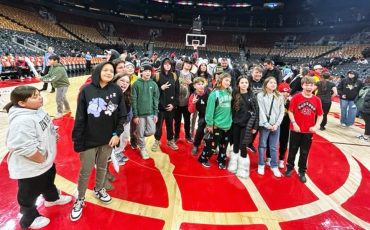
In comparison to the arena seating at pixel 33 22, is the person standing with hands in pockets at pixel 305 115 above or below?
below

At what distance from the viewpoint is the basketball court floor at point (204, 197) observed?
2555mm

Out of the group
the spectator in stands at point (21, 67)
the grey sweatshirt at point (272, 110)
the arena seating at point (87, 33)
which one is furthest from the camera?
the arena seating at point (87, 33)

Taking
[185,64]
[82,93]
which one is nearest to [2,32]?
[185,64]

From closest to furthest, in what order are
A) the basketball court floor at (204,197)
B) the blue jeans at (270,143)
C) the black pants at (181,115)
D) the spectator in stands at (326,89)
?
1. the basketball court floor at (204,197)
2. the blue jeans at (270,143)
3. the black pants at (181,115)
4. the spectator in stands at (326,89)

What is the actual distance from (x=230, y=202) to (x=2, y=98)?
6.95 metres

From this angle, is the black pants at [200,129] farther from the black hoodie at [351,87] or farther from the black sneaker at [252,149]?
the black hoodie at [351,87]

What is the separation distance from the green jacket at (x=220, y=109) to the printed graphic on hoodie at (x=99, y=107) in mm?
1559

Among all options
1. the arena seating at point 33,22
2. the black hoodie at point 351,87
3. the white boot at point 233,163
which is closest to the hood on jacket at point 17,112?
the white boot at point 233,163

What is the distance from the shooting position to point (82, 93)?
2.34 m

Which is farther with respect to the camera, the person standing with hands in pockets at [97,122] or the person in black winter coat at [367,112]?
the person in black winter coat at [367,112]

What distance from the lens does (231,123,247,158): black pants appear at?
11.8 feet

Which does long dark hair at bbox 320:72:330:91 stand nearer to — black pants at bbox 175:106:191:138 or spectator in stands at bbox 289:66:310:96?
spectator in stands at bbox 289:66:310:96

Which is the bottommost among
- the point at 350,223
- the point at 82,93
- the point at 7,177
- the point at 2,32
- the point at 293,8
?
the point at 350,223

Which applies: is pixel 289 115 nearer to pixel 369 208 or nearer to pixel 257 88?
pixel 257 88
